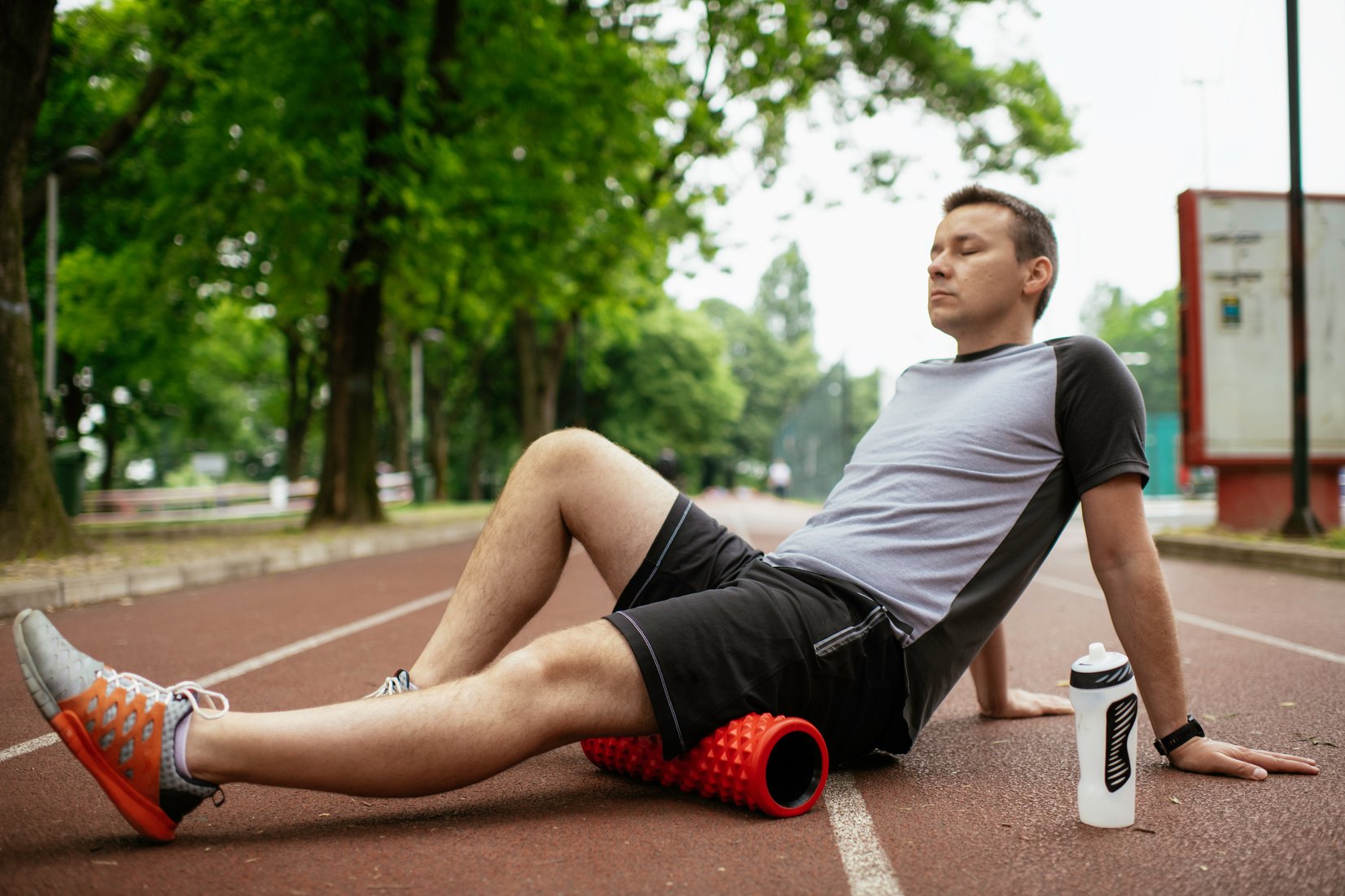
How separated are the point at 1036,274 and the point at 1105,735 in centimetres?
130

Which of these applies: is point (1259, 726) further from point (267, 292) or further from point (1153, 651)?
point (267, 292)

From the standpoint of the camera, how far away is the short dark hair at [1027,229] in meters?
3.10

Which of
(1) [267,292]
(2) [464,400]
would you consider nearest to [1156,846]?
(1) [267,292]

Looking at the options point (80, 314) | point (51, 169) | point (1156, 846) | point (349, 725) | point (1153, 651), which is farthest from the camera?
point (80, 314)

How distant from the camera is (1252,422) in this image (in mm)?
13344

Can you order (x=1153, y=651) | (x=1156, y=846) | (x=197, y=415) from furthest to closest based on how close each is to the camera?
(x=197, y=415), (x=1153, y=651), (x=1156, y=846)

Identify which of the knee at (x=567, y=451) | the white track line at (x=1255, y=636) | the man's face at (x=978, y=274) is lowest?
the white track line at (x=1255, y=636)

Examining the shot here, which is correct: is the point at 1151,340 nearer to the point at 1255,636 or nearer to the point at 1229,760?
the point at 1255,636

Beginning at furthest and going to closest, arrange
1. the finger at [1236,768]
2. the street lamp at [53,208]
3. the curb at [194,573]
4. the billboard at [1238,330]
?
the street lamp at [53,208] < the billboard at [1238,330] < the curb at [194,573] < the finger at [1236,768]

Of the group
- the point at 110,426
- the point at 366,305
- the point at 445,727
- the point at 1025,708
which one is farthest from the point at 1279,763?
the point at 110,426

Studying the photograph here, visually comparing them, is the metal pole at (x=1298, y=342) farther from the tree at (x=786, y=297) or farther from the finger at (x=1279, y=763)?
the tree at (x=786, y=297)

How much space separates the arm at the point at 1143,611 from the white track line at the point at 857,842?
820mm

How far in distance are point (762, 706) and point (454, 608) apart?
37.0 inches

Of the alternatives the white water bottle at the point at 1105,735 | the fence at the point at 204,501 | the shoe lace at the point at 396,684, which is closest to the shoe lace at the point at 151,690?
the shoe lace at the point at 396,684
